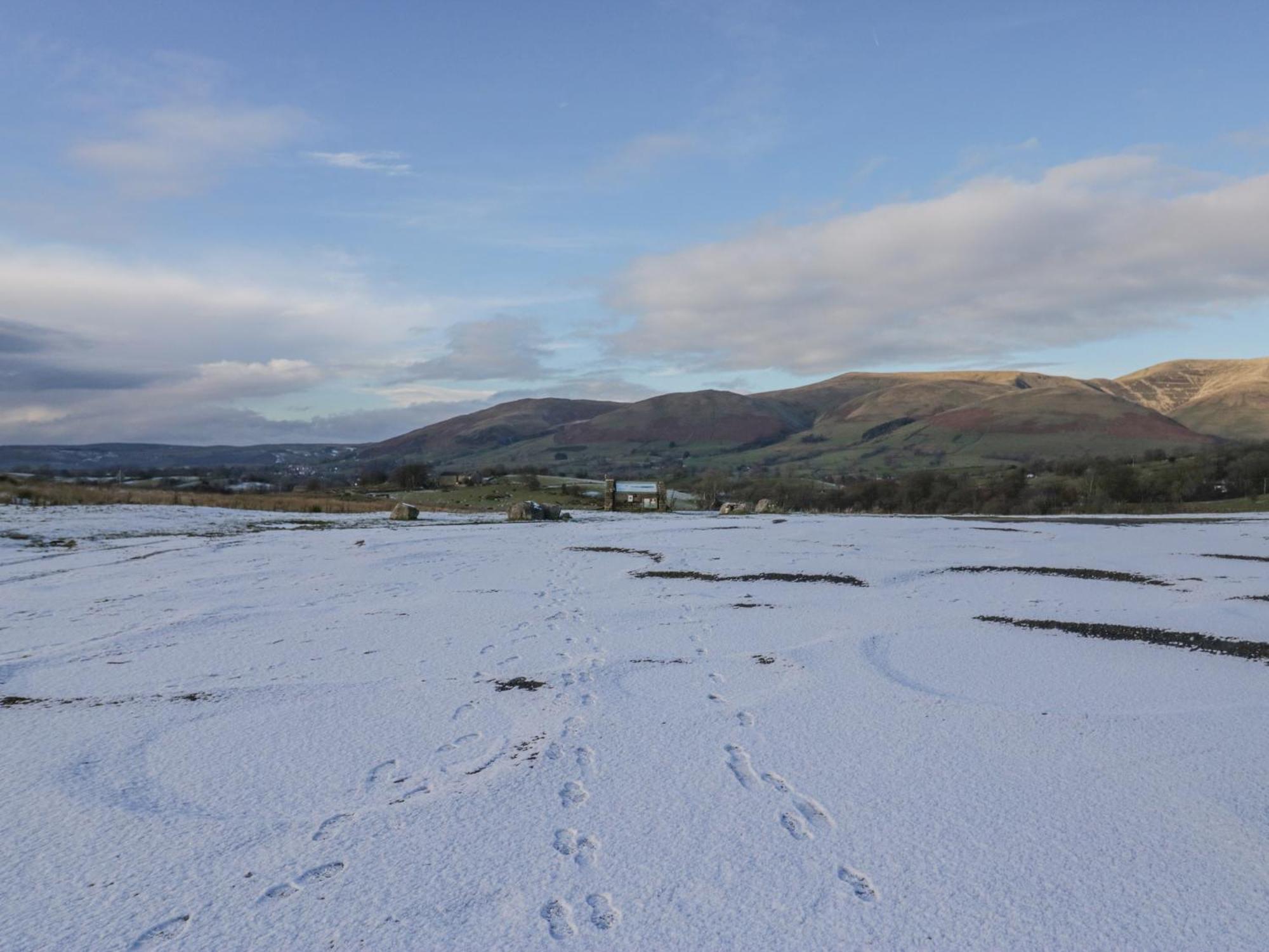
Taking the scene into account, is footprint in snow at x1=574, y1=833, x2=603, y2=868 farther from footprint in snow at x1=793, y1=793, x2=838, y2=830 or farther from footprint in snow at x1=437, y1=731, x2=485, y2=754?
footprint in snow at x1=437, y1=731, x2=485, y2=754

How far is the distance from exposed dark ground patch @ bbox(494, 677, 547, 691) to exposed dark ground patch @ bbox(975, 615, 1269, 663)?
15.9ft

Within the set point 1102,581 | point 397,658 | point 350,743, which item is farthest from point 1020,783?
point 1102,581

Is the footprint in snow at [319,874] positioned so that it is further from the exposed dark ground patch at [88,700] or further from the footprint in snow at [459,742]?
the exposed dark ground patch at [88,700]

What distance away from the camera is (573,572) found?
12055mm

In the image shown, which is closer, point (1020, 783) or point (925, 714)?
point (1020, 783)

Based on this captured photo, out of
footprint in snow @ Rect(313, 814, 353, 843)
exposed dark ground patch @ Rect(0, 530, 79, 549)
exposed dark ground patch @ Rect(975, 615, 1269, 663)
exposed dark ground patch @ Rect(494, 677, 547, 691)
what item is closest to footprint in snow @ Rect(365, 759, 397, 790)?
footprint in snow @ Rect(313, 814, 353, 843)

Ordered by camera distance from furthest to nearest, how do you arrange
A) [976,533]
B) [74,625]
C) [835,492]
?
[835,492], [976,533], [74,625]

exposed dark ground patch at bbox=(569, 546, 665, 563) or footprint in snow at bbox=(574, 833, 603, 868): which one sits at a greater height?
exposed dark ground patch at bbox=(569, 546, 665, 563)

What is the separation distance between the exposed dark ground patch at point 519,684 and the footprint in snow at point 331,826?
210 cm

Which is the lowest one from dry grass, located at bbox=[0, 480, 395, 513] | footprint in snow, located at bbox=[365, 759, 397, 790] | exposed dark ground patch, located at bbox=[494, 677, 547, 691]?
footprint in snow, located at bbox=[365, 759, 397, 790]

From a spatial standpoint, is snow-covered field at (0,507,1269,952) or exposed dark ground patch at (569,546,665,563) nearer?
snow-covered field at (0,507,1269,952)

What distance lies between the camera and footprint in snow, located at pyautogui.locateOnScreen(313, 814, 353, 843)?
3.50 metres

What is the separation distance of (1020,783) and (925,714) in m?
1.13

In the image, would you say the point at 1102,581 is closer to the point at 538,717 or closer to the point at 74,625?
the point at 538,717
